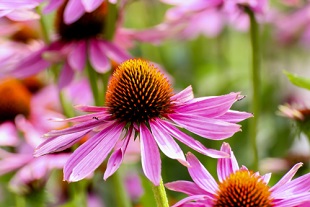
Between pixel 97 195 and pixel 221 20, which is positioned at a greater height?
pixel 221 20

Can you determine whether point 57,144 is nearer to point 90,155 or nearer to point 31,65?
point 90,155

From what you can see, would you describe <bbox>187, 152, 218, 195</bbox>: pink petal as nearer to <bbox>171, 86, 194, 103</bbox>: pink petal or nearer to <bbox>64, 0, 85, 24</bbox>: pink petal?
<bbox>171, 86, 194, 103</bbox>: pink petal

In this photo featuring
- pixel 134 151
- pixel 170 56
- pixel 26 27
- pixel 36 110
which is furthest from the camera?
pixel 170 56

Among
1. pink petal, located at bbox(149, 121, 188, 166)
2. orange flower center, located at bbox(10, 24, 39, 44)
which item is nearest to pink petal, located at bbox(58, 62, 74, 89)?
pink petal, located at bbox(149, 121, 188, 166)

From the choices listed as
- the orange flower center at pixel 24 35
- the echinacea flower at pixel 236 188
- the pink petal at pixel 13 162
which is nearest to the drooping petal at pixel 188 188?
the echinacea flower at pixel 236 188

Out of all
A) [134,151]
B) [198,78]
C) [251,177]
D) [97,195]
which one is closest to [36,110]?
[97,195]

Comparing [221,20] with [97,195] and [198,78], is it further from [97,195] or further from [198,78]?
[97,195]
